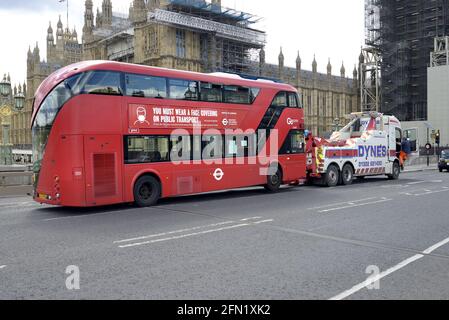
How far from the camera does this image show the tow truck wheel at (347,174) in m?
19.9

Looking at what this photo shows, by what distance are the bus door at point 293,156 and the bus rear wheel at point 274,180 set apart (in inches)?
10.2

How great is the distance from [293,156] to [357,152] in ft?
15.3

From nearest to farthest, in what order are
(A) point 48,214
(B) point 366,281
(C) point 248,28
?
(B) point 366,281 → (A) point 48,214 → (C) point 248,28

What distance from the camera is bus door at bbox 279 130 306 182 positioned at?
16938 millimetres

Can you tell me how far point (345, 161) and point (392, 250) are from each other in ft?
43.2

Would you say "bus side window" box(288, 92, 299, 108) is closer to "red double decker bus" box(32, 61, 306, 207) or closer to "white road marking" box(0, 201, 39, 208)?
"red double decker bus" box(32, 61, 306, 207)

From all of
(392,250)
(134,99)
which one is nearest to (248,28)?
(134,99)

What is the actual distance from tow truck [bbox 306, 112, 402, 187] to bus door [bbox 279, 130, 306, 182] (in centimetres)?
131

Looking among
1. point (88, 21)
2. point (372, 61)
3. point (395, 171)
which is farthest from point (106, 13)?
point (395, 171)

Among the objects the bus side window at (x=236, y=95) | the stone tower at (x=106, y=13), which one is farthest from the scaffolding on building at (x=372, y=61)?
the bus side window at (x=236, y=95)

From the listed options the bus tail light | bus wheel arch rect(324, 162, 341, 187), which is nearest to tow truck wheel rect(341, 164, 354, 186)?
bus wheel arch rect(324, 162, 341, 187)

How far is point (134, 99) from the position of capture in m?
12.3

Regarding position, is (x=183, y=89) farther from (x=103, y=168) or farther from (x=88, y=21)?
(x=88, y=21)
